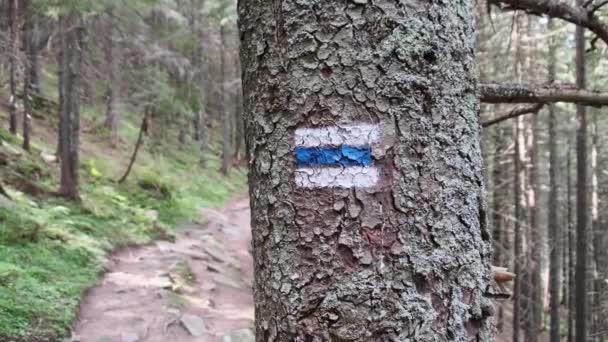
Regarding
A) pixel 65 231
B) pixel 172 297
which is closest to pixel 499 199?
pixel 172 297

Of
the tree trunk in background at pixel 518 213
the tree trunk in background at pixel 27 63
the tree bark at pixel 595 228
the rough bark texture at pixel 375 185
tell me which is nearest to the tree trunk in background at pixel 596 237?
the tree bark at pixel 595 228

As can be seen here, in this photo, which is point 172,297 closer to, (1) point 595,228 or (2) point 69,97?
(2) point 69,97

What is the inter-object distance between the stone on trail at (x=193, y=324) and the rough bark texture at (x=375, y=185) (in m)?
6.14

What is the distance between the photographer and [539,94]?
1979mm

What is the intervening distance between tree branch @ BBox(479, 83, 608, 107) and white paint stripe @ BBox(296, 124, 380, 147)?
0.82 meters

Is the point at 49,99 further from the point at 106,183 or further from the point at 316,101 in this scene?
the point at 316,101

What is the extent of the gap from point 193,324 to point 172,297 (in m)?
0.87

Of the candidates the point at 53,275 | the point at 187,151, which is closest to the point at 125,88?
the point at 53,275

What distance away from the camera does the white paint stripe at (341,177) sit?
971 millimetres

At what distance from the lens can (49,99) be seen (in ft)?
58.0

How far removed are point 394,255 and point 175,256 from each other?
920 centimetres

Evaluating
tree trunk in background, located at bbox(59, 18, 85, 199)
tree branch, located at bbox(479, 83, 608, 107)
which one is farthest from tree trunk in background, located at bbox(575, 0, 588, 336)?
tree trunk in background, located at bbox(59, 18, 85, 199)

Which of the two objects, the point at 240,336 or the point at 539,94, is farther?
the point at 240,336

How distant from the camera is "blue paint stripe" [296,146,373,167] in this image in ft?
3.20
